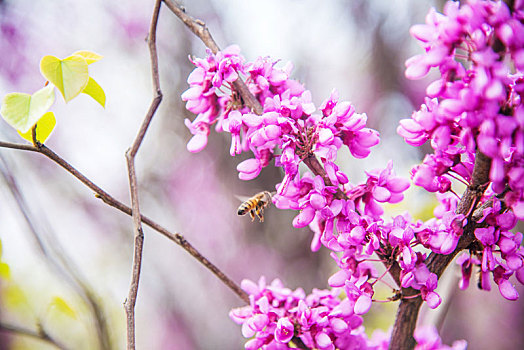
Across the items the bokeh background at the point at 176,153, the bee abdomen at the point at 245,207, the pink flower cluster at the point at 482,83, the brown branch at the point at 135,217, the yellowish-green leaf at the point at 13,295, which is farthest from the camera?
the bokeh background at the point at 176,153

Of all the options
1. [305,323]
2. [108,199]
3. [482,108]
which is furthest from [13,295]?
[482,108]

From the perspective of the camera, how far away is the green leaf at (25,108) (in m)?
0.40

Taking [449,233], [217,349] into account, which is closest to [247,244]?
[217,349]

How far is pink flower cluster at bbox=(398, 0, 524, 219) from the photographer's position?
1.09 feet

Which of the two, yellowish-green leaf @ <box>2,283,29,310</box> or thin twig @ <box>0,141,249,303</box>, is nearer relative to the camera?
thin twig @ <box>0,141,249,303</box>

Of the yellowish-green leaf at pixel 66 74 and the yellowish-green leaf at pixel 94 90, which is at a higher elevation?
the yellowish-green leaf at pixel 94 90

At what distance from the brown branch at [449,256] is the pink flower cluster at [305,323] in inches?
1.9

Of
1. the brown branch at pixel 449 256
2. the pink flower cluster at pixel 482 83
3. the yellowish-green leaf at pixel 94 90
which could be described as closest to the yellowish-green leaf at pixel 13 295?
the yellowish-green leaf at pixel 94 90

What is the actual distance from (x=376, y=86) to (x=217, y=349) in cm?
135

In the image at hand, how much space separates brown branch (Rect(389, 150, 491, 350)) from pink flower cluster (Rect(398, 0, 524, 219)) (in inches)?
0.8

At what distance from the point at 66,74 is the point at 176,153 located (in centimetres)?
150

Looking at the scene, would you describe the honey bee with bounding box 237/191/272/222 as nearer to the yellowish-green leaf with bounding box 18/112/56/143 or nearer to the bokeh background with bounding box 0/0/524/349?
the yellowish-green leaf with bounding box 18/112/56/143

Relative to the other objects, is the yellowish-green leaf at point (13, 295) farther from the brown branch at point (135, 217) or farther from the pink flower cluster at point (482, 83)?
the pink flower cluster at point (482, 83)

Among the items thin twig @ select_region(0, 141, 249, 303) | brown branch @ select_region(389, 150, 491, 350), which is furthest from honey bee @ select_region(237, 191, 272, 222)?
brown branch @ select_region(389, 150, 491, 350)
